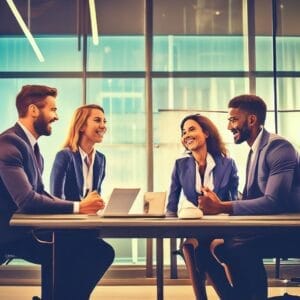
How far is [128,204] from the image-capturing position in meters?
3.20

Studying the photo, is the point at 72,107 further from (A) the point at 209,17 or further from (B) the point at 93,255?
(B) the point at 93,255

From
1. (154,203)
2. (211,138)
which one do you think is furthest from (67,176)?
(154,203)

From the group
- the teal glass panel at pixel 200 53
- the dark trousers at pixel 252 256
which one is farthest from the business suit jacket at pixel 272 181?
the teal glass panel at pixel 200 53

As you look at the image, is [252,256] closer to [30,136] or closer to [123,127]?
[30,136]

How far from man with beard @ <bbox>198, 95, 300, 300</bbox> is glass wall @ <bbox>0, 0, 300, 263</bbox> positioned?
2.50m

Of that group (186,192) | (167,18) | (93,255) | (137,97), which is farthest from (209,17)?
(93,255)

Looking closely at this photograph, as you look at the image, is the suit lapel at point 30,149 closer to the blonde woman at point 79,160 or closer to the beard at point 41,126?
the beard at point 41,126

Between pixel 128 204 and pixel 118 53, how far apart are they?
3.50 m

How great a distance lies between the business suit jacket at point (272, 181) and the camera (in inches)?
135

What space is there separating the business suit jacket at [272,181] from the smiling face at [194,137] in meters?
0.51

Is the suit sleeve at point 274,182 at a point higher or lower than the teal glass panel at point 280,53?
lower

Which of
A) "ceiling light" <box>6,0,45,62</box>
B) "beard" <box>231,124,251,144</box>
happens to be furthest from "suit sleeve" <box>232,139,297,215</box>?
Result: "ceiling light" <box>6,0,45,62</box>

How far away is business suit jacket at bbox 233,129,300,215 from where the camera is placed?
3436 millimetres

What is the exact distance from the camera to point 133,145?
6363 mm
